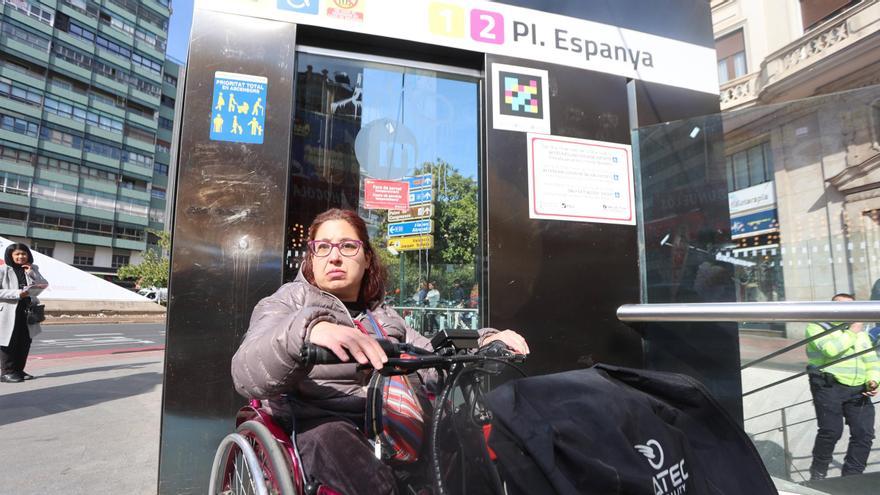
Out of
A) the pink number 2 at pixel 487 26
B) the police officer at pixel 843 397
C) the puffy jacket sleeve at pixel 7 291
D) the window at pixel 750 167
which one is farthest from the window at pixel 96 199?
the police officer at pixel 843 397

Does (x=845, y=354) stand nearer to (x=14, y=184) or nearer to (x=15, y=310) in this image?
(x=15, y=310)

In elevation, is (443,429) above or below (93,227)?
below

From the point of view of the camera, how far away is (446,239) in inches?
153

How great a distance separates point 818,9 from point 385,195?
1478 cm

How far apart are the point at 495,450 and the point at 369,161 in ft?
10.3

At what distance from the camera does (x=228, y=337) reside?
2.75 meters

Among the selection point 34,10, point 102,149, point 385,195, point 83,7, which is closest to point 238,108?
point 385,195

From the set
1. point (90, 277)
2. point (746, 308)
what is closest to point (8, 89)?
point (90, 277)

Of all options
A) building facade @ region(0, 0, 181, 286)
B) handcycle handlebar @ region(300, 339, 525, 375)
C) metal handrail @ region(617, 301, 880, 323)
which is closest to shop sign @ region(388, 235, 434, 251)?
metal handrail @ region(617, 301, 880, 323)

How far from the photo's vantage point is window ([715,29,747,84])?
1473 centimetres

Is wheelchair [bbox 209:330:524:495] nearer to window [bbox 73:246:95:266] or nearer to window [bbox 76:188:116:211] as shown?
window [bbox 73:246:95:266]

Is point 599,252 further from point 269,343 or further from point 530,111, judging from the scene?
point 269,343

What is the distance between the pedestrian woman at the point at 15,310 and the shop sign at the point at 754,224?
26.1 ft

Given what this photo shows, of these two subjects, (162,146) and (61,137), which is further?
(162,146)
